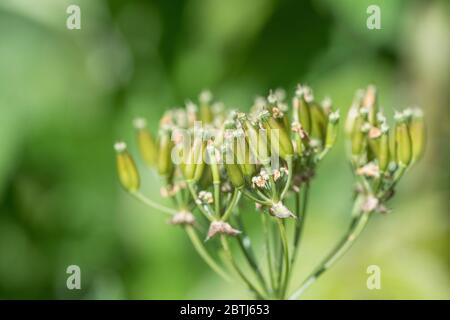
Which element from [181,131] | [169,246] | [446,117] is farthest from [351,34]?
[181,131]

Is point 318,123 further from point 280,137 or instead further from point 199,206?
point 199,206

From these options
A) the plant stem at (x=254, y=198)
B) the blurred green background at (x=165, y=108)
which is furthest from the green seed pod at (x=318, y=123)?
the blurred green background at (x=165, y=108)

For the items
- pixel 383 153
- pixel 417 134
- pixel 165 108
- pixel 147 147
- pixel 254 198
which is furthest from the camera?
pixel 165 108

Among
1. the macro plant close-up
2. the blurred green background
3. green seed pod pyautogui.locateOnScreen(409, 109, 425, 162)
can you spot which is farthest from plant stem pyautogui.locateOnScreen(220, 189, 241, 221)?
the blurred green background

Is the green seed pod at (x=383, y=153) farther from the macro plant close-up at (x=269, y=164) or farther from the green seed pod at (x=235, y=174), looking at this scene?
the green seed pod at (x=235, y=174)

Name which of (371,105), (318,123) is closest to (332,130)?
(318,123)
